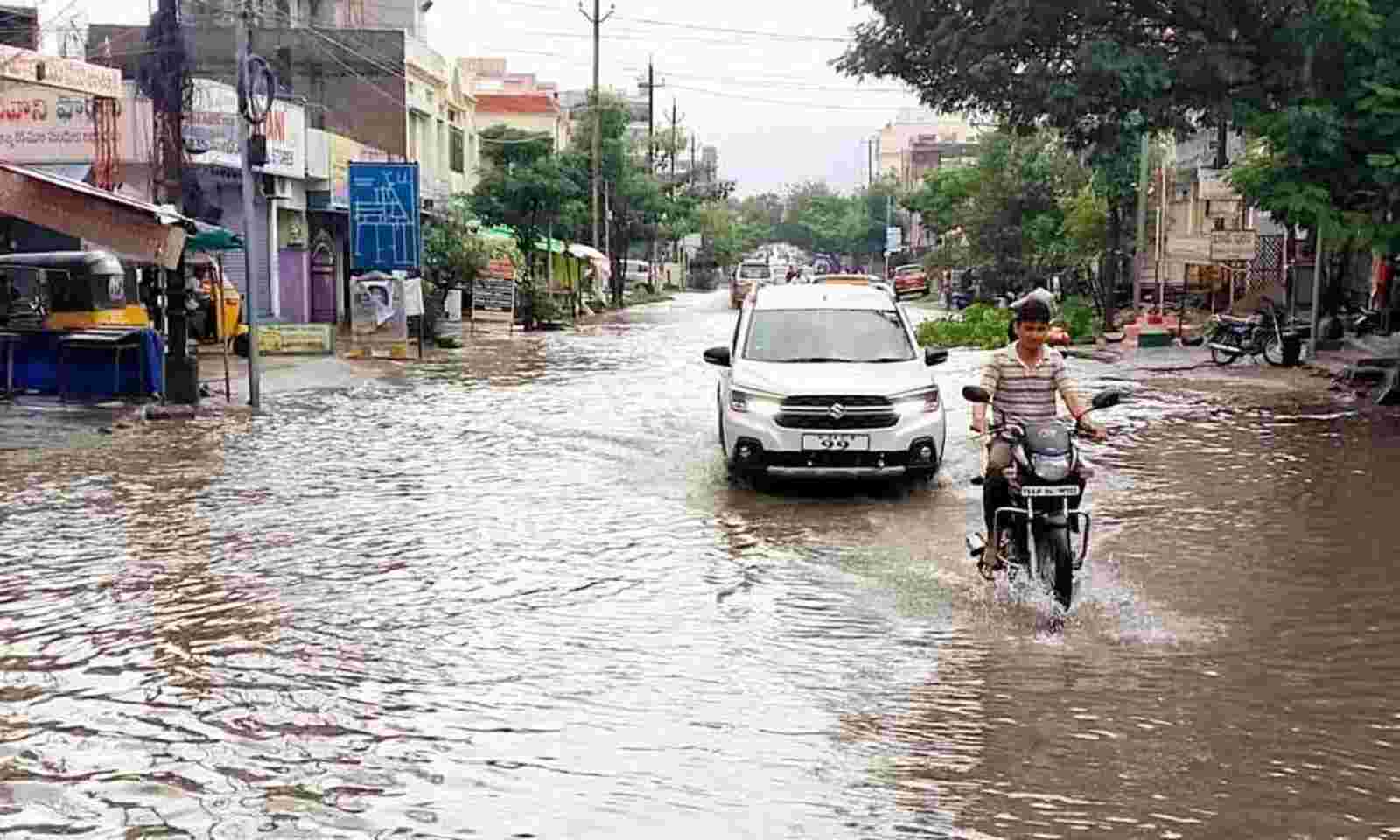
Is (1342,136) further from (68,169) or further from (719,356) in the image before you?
(68,169)

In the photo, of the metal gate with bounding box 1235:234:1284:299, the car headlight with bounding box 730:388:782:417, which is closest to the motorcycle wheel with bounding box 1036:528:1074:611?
the car headlight with bounding box 730:388:782:417

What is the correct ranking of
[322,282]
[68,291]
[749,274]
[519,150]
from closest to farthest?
[68,291] → [322,282] → [519,150] → [749,274]

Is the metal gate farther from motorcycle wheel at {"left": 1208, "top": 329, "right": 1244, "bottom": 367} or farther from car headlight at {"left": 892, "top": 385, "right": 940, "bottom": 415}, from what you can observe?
car headlight at {"left": 892, "top": 385, "right": 940, "bottom": 415}

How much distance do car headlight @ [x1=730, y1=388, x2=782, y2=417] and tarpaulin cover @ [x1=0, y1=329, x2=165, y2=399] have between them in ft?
30.1

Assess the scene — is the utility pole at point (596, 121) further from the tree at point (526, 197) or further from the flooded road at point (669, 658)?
the flooded road at point (669, 658)

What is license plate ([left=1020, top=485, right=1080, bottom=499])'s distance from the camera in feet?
25.8

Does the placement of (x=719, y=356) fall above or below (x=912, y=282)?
above

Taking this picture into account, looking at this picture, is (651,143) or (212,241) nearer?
(212,241)

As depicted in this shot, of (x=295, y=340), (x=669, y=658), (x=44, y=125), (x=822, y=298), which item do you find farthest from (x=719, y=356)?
(x=44, y=125)

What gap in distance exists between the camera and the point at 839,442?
1189cm

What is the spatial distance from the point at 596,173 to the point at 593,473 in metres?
44.4

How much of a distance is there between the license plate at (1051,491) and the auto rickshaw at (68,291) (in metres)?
16.2

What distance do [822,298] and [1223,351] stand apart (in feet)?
48.7

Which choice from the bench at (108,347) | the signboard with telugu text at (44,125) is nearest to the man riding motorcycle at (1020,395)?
the bench at (108,347)
